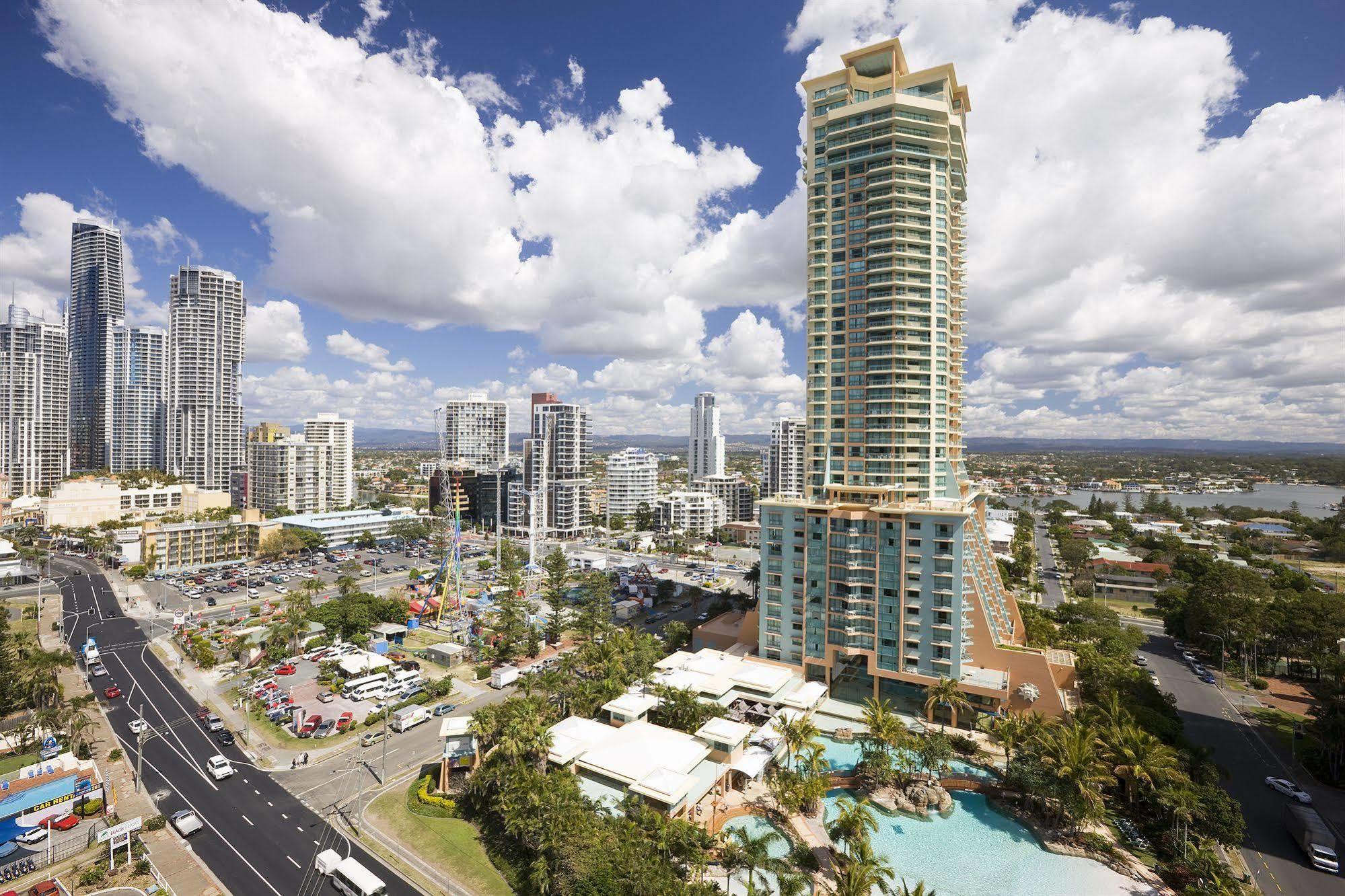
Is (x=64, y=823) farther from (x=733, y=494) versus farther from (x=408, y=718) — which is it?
(x=733, y=494)

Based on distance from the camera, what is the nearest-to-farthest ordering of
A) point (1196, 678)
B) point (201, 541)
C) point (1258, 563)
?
point (1196, 678), point (1258, 563), point (201, 541)

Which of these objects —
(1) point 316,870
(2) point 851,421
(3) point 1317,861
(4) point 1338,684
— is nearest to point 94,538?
(1) point 316,870

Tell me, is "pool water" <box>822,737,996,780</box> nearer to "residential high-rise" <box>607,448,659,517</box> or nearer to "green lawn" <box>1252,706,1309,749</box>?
"green lawn" <box>1252,706,1309,749</box>

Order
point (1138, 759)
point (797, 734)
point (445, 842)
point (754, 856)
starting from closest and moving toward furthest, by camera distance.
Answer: point (754, 856)
point (445, 842)
point (1138, 759)
point (797, 734)

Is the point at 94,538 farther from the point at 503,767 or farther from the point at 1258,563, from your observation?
the point at 1258,563

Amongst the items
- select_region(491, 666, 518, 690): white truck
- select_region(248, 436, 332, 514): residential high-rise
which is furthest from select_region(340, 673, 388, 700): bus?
select_region(248, 436, 332, 514): residential high-rise

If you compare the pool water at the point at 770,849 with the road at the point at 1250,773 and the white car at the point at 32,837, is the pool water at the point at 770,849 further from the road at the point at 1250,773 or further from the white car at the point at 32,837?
the white car at the point at 32,837

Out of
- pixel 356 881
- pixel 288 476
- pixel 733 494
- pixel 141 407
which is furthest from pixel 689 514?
pixel 141 407
